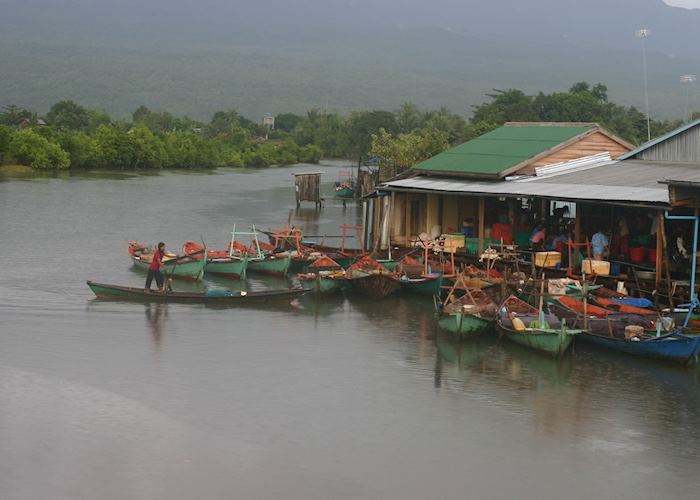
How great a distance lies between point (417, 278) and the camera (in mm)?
23672

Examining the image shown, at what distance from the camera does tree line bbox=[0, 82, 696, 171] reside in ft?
199

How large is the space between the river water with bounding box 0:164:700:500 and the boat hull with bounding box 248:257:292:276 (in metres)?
2.92

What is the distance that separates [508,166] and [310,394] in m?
11.3

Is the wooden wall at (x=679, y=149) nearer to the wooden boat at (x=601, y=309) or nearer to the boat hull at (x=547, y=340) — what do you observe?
the wooden boat at (x=601, y=309)

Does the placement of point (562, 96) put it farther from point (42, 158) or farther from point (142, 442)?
point (142, 442)

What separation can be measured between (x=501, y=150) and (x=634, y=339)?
34.7 ft

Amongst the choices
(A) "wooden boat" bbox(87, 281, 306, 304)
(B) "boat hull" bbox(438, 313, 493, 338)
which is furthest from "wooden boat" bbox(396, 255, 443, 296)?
(B) "boat hull" bbox(438, 313, 493, 338)

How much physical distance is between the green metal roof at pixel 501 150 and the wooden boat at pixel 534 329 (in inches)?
238

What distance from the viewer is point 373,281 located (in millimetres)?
23219

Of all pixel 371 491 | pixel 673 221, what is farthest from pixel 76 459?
pixel 673 221

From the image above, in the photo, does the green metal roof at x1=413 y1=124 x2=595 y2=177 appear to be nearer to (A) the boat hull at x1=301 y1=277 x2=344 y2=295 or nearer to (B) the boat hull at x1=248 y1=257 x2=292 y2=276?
(B) the boat hull at x1=248 y1=257 x2=292 y2=276

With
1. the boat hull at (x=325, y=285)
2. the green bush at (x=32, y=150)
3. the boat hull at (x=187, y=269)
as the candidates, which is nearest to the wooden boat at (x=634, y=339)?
the boat hull at (x=325, y=285)

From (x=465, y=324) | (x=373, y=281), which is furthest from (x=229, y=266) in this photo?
(x=465, y=324)

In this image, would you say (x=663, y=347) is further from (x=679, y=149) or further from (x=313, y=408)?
(x=679, y=149)
